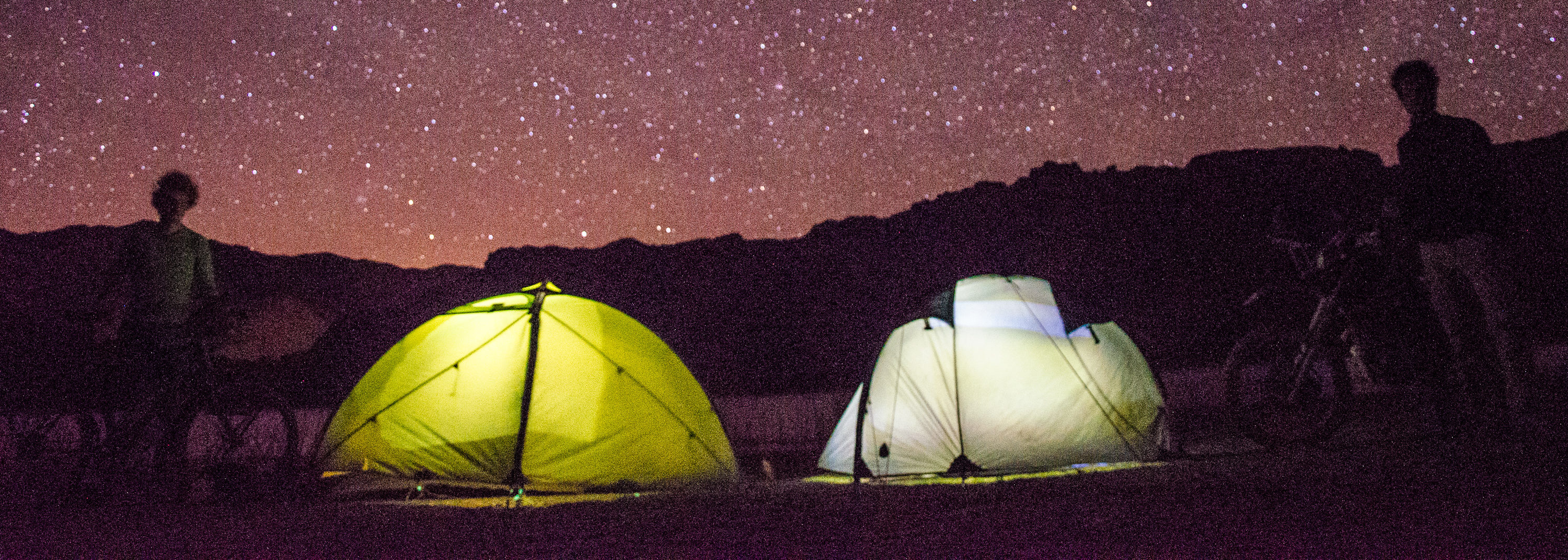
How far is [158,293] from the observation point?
496 centimetres

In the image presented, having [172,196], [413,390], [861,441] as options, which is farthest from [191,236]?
[861,441]

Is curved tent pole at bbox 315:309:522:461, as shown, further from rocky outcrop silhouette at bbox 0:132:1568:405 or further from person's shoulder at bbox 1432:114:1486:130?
rocky outcrop silhouette at bbox 0:132:1568:405

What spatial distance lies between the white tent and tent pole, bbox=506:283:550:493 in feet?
6.93

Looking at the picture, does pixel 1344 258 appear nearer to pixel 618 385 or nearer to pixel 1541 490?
pixel 1541 490

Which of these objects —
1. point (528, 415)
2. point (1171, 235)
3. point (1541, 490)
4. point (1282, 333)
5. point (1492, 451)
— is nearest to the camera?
point (1541, 490)

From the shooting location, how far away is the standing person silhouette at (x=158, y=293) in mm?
4910

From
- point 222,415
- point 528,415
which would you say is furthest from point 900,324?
point 222,415

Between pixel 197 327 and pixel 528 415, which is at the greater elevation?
pixel 197 327

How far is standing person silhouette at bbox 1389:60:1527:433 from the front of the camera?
4598 mm

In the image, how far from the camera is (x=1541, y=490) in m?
3.03

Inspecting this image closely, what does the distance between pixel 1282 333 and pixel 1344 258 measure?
0.65 m

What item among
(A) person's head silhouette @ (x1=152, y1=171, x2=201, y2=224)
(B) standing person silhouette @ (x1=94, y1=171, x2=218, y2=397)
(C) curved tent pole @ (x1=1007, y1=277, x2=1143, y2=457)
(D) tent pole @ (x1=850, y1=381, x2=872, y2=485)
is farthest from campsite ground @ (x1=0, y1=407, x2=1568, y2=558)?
(A) person's head silhouette @ (x1=152, y1=171, x2=201, y2=224)

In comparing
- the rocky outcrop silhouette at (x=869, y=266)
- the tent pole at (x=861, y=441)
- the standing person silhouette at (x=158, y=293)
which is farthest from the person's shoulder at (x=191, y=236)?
the rocky outcrop silhouette at (x=869, y=266)

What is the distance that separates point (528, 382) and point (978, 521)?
2879mm
